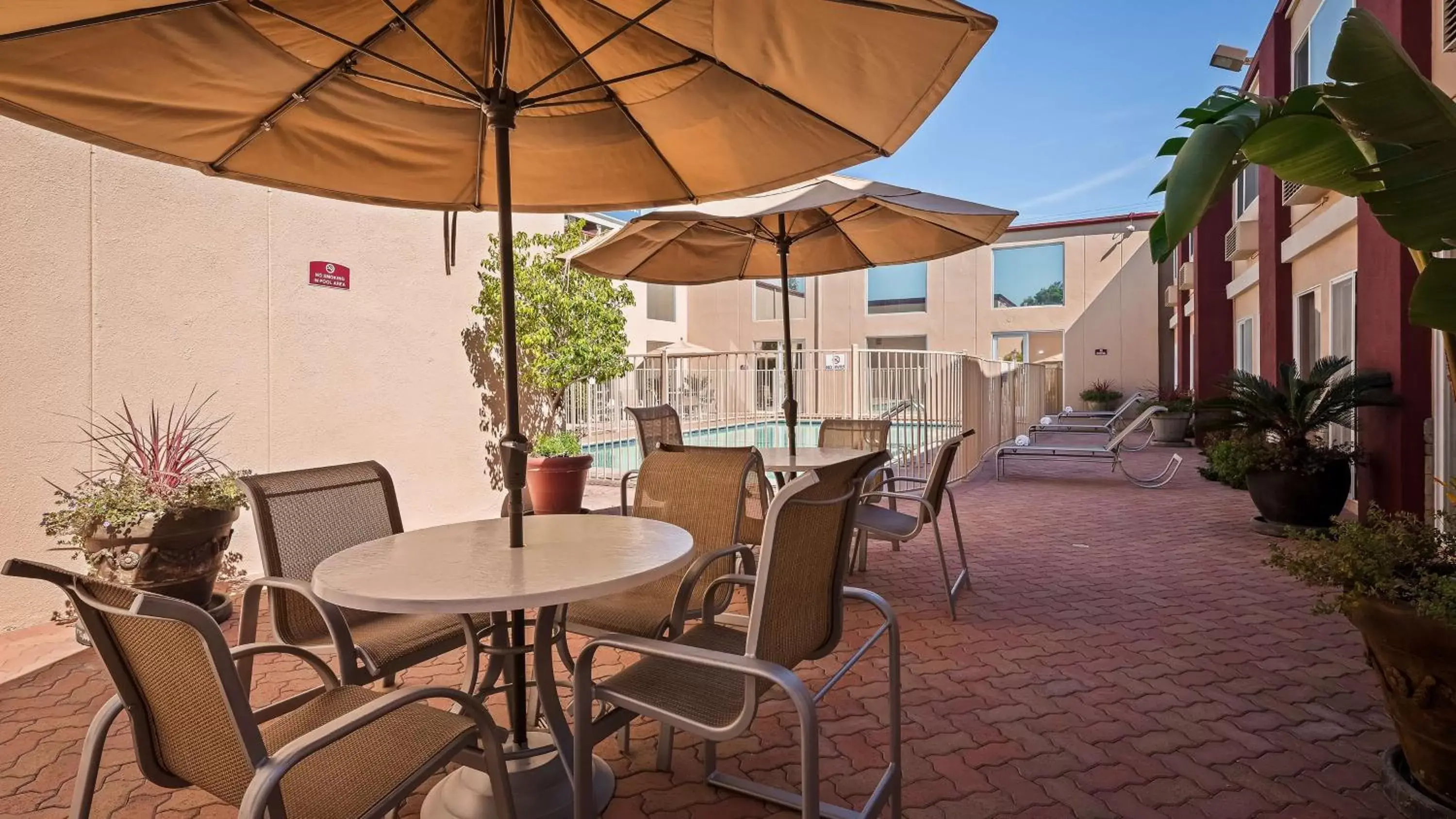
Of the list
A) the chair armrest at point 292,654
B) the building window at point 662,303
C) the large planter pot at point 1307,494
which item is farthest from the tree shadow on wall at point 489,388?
the building window at point 662,303

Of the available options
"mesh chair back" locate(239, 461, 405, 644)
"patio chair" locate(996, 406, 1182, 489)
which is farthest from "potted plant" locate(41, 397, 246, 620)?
"patio chair" locate(996, 406, 1182, 489)

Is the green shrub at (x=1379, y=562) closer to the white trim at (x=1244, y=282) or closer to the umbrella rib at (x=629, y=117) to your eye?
the umbrella rib at (x=629, y=117)

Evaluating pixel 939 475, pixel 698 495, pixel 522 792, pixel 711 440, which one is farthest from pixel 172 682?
pixel 711 440

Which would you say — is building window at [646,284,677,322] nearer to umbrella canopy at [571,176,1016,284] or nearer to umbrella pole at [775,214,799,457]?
umbrella canopy at [571,176,1016,284]

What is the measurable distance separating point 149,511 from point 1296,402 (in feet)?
25.8

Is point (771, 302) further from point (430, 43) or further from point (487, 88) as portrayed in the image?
point (430, 43)

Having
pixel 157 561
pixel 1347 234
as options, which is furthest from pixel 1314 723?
pixel 1347 234

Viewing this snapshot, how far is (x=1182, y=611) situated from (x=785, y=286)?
294 cm

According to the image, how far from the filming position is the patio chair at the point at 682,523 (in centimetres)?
256

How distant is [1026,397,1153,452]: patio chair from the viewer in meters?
12.8

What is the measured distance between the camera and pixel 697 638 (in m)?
2.23

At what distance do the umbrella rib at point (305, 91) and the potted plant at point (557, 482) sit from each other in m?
4.44

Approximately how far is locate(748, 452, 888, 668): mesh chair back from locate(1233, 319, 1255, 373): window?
38.0 ft

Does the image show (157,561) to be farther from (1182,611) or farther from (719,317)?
(719,317)
